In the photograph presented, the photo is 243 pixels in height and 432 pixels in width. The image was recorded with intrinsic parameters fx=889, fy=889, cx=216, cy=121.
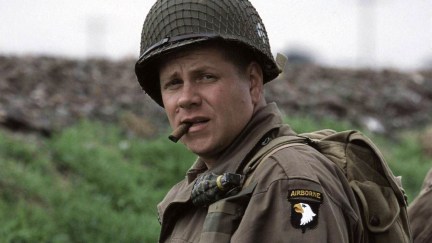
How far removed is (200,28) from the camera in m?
2.72

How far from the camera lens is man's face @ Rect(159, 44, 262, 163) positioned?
2730 millimetres

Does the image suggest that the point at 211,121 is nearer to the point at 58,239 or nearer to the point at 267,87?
the point at 58,239

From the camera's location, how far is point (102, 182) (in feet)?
26.3

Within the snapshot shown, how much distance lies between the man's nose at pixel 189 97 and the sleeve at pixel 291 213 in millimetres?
407

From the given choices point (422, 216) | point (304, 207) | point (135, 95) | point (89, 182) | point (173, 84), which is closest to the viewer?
point (304, 207)

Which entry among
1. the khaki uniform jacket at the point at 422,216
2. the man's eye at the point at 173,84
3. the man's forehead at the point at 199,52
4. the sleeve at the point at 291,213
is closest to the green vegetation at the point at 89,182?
the khaki uniform jacket at the point at 422,216

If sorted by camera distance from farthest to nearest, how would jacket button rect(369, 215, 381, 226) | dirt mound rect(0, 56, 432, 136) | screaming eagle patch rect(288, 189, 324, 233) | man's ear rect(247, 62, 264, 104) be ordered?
dirt mound rect(0, 56, 432, 136)
man's ear rect(247, 62, 264, 104)
jacket button rect(369, 215, 381, 226)
screaming eagle patch rect(288, 189, 324, 233)

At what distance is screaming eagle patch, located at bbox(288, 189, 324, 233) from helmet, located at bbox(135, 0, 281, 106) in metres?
0.57

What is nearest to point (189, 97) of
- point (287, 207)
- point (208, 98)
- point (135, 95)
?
point (208, 98)

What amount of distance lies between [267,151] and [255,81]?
0.34 metres

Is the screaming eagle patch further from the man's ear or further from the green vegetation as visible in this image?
the green vegetation

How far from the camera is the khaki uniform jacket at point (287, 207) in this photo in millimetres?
2381

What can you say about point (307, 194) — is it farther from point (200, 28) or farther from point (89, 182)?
point (89, 182)

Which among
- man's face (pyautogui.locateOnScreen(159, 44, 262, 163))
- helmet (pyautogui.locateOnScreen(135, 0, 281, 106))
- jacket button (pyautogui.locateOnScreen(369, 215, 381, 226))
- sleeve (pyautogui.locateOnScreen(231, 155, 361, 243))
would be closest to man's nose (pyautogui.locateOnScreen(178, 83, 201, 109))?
man's face (pyautogui.locateOnScreen(159, 44, 262, 163))
